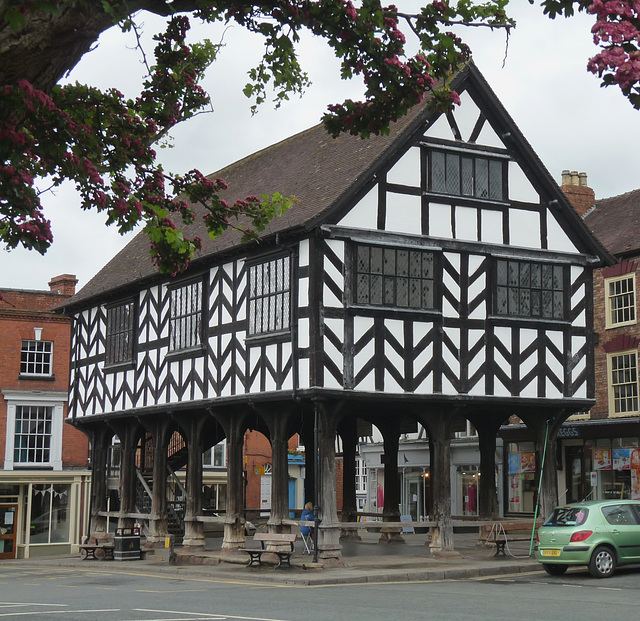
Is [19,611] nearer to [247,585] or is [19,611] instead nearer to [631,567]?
[247,585]

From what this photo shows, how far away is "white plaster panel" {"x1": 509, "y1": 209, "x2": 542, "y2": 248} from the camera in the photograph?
80.5 feet

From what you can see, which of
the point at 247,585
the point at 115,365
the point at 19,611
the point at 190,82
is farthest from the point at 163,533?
the point at 190,82

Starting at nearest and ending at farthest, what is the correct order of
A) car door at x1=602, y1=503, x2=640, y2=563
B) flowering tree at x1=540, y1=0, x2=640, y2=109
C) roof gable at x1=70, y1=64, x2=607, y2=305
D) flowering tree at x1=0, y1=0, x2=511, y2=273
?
flowering tree at x1=540, y1=0, x2=640, y2=109, flowering tree at x1=0, y1=0, x2=511, y2=273, car door at x1=602, y1=503, x2=640, y2=563, roof gable at x1=70, y1=64, x2=607, y2=305

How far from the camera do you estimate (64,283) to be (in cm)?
4206

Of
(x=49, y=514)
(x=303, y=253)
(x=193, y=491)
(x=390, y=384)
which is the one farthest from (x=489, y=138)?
(x=49, y=514)

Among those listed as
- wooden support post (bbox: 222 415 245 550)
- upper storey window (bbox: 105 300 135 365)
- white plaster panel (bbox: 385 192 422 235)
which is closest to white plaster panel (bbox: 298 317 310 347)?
white plaster panel (bbox: 385 192 422 235)

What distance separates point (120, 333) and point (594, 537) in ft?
52.5

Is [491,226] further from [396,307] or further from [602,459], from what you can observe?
[602,459]

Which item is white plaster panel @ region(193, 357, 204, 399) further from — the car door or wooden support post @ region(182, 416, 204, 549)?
the car door

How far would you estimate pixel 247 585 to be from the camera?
19.2m

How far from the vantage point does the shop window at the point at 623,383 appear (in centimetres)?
3156

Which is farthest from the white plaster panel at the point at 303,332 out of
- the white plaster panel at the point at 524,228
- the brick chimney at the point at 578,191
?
the brick chimney at the point at 578,191

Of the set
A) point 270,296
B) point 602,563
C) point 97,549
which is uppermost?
point 270,296

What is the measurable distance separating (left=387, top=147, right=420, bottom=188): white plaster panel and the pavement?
8.45m
